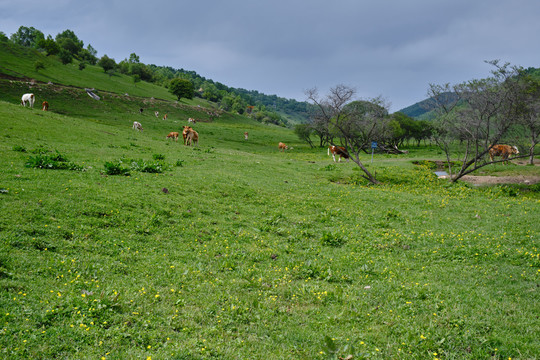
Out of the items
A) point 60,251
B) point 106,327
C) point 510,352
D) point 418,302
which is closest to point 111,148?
point 60,251

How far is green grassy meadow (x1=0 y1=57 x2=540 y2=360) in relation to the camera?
5137 mm

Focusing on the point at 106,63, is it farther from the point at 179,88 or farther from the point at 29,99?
the point at 29,99

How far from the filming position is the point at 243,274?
7.83 metres

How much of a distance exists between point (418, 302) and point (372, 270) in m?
1.84

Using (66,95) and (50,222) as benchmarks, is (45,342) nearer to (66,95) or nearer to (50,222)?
(50,222)

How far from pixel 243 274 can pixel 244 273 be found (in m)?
0.04

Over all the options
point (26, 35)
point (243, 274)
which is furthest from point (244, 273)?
point (26, 35)

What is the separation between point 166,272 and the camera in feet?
24.1

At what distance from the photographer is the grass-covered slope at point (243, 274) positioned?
5133mm

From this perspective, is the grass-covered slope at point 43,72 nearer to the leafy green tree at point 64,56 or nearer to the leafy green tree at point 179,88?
the leafy green tree at point 64,56

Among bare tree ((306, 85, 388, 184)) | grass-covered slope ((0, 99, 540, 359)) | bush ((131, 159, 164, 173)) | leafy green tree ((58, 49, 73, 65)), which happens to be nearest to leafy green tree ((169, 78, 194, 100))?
leafy green tree ((58, 49, 73, 65))

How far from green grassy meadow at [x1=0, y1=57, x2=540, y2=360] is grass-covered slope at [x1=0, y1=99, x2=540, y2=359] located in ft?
0.12

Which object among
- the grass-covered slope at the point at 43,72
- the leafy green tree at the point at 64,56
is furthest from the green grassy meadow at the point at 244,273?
the leafy green tree at the point at 64,56

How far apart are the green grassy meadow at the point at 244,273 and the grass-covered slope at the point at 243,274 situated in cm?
4
